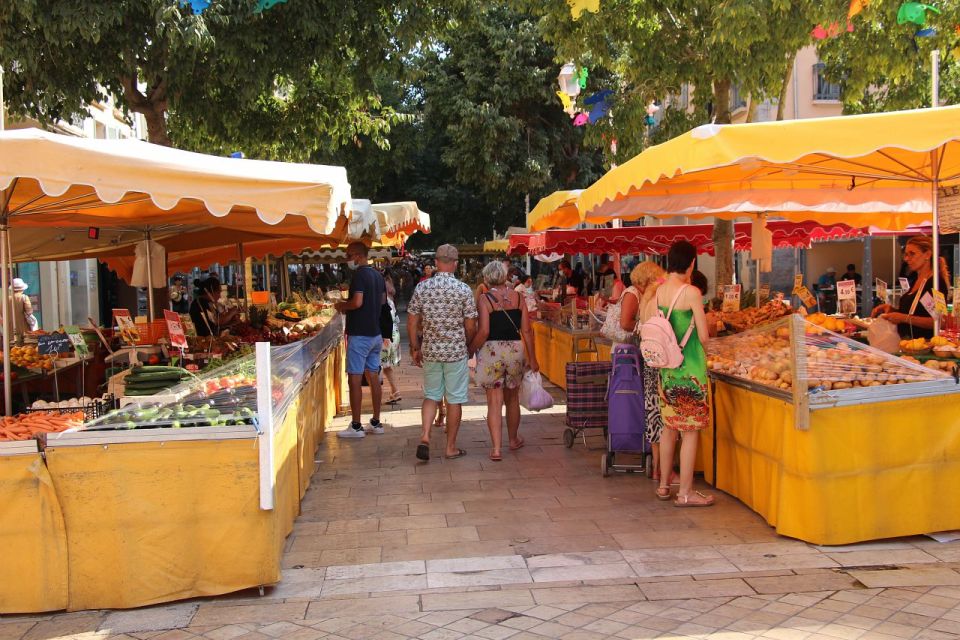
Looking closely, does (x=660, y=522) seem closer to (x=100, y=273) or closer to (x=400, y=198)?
(x=100, y=273)

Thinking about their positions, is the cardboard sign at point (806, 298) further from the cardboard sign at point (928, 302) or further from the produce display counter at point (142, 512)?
the produce display counter at point (142, 512)

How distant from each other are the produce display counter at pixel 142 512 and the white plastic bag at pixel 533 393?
351 cm

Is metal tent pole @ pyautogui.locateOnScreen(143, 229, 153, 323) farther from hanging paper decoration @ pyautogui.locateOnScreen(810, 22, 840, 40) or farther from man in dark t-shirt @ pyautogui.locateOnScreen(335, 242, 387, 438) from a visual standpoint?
hanging paper decoration @ pyautogui.locateOnScreen(810, 22, 840, 40)

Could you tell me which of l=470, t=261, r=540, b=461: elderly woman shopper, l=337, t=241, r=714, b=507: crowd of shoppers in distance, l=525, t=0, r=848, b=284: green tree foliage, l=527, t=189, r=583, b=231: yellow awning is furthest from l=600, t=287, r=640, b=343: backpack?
l=525, t=0, r=848, b=284: green tree foliage

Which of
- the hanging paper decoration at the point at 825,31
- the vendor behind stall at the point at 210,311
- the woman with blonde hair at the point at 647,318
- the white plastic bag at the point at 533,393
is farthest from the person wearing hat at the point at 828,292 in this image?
the vendor behind stall at the point at 210,311

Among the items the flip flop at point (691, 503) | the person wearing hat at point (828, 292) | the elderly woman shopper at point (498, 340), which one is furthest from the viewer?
the person wearing hat at point (828, 292)

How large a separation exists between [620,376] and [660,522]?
1.53m

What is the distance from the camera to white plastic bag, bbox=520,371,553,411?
7688 millimetres

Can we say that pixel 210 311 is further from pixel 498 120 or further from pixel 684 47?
pixel 498 120

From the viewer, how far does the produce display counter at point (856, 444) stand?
4895 millimetres

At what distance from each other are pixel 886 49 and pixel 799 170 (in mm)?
5536

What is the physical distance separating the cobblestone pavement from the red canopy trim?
7830 millimetres

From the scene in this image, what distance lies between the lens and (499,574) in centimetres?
473

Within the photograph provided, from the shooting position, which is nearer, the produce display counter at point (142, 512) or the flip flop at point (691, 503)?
the produce display counter at point (142, 512)
